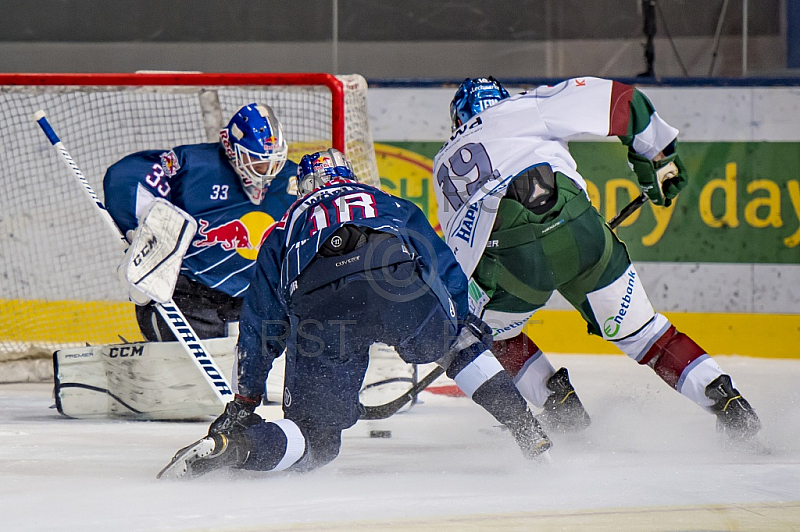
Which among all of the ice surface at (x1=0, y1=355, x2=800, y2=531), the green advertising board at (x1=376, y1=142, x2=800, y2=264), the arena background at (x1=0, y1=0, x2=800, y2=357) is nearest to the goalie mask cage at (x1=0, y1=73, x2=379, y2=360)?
the arena background at (x1=0, y1=0, x2=800, y2=357)

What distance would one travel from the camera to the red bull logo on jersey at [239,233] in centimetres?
360

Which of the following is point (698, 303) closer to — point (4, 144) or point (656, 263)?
point (656, 263)

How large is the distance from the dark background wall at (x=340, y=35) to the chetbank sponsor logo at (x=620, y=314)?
2.23m

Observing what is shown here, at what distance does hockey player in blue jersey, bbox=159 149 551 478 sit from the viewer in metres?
2.25

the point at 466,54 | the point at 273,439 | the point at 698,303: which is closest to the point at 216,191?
the point at 273,439

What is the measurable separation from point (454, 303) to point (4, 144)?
9.18 ft

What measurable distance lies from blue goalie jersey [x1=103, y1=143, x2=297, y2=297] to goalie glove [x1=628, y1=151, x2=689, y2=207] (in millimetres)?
1297

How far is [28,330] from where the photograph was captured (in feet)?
14.3

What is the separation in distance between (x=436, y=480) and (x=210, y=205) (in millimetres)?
1646

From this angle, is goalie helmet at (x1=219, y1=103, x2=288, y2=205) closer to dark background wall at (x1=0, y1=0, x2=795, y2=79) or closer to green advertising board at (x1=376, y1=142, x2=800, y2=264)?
green advertising board at (x1=376, y1=142, x2=800, y2=264)

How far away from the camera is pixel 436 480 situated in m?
2.29

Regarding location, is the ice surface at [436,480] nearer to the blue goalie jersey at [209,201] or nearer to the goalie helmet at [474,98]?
the blue goalie jersey at [209,201]

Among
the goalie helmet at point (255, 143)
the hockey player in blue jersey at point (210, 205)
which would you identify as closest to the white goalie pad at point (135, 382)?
the hockey player in blue jersey at point (210, 205)

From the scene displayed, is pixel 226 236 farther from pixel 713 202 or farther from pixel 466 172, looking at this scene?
pixel 713 202
